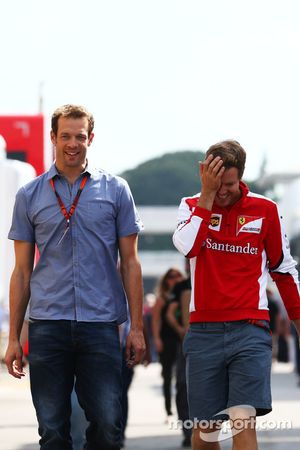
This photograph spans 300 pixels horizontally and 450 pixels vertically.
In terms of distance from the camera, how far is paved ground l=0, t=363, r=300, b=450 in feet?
39.4

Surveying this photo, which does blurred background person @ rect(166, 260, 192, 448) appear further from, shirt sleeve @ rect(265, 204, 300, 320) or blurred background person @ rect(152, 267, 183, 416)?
shirt sleeve @ rect(265, 204, 300, 320)

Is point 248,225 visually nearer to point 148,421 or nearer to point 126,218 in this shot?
point 126,218

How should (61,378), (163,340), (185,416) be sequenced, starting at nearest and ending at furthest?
(61,378), (185,416), (163,340)

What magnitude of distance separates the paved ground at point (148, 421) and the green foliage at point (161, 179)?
101407mm

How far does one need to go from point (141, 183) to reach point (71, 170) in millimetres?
122381

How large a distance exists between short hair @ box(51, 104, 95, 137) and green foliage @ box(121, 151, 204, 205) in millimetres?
115198

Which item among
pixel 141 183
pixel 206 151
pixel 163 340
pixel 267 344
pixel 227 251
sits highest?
pixel 206 151

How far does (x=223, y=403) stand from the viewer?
22.9ft

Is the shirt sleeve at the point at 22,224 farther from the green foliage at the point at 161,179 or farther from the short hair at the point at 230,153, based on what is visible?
the green foliage at the point at 161,179

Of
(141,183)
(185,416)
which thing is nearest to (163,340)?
(185,416)

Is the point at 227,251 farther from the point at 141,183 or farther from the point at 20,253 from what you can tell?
the point at 141,183

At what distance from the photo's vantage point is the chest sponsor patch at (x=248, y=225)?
7.05 m

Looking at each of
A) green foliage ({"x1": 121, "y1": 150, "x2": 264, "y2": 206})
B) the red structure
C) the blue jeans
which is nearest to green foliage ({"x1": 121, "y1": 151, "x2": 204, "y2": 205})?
green foliage ({"x1": 121, "y1": 150, "x2": 264, "y2": 206})

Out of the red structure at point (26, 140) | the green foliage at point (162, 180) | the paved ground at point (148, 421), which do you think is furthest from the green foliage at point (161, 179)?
the red structure at point (26, 140)
